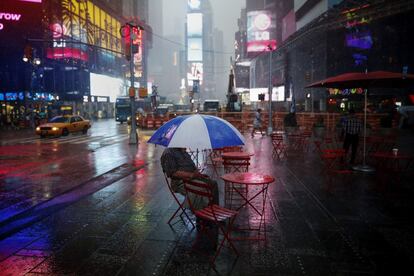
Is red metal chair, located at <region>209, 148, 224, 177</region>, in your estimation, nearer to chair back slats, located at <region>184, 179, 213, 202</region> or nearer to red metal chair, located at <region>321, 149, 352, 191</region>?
red metal chair, located at <region>321, 149, 352, 191</region>

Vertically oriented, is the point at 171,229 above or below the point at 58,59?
below

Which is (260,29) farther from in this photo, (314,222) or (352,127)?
(314,222)

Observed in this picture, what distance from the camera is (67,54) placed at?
208 feet

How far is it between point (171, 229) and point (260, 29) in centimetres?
8264

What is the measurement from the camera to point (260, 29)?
8344cm

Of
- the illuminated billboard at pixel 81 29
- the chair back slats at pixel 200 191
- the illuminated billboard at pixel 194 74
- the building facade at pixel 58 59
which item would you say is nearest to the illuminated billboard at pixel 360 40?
the building facade at pixel 58 59

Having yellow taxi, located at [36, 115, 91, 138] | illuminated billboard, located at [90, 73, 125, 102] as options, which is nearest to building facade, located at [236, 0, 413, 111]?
yellow taxi, located at [36, 115, 91, 138]

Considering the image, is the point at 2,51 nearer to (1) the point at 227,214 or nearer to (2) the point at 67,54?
(2) the point at 67,54

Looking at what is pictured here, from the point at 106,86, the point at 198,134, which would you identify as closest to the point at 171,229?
the point at 198,134

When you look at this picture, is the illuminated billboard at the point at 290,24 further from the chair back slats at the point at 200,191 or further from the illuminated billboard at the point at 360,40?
the chair back slats at the point at 200,191

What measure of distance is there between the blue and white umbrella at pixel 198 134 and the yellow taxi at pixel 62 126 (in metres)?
22.3

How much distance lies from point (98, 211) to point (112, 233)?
142 centimetres

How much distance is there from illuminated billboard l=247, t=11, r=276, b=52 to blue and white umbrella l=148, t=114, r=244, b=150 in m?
79.8

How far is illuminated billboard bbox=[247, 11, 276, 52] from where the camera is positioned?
83.2m
